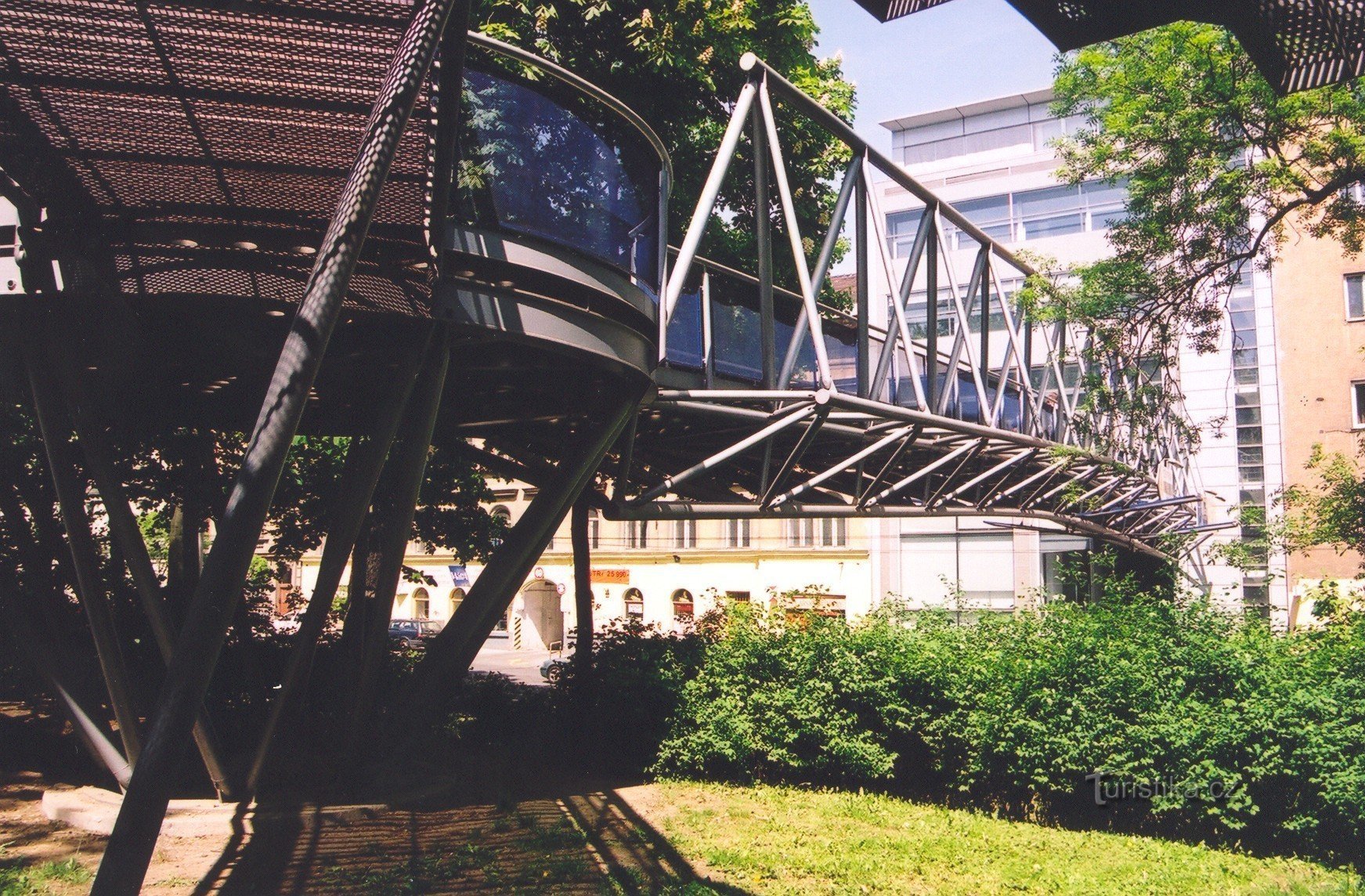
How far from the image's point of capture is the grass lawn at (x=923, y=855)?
30.7ft

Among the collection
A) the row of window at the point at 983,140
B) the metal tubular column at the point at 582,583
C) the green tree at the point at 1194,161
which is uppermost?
the row of window at the point at 983,140

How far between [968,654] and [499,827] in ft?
20.3

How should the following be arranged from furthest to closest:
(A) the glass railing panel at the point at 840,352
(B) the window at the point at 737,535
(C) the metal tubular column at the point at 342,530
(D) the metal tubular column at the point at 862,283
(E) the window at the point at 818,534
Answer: (B) the window at the point at 737,535 < (E) the window at the point at 818,534 < (A) the glass railing panel at the point at 840,352 < (D) the metal tubular column at the point at 862,283 < (C) the metal tubular column at the point at 342,530

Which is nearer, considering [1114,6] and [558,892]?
[1114,6]

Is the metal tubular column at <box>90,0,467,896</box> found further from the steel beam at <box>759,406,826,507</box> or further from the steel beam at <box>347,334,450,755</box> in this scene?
the steel beam at <box>759,406,826,507</box>

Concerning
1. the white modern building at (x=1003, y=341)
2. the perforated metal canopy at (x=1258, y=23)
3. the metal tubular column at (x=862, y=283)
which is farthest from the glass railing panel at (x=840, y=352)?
the white modern building at (x=1003, y=341)

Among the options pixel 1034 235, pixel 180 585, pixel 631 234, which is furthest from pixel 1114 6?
pixel 1034 235

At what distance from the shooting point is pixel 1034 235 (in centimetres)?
4038

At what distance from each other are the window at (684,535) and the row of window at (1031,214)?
45.7 feet

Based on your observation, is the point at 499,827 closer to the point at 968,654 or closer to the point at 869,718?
the point at 869,718

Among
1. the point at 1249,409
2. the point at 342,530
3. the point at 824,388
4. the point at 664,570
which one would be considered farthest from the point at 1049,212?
the point at 342,530

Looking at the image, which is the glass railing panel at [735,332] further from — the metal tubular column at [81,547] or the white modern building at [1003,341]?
the white modern building at [1003,341]

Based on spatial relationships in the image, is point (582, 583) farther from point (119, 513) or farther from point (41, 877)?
point (41, 877)

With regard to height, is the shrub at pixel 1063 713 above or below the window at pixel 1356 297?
below
